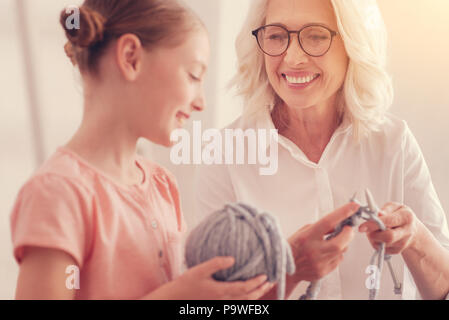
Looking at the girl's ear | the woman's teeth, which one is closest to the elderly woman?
the woman's teeth

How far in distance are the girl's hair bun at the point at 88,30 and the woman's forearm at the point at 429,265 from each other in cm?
59

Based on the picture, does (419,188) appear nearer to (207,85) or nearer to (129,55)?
(207,85)

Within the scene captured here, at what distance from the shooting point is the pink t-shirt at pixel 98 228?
62cm

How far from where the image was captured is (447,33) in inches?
36.5

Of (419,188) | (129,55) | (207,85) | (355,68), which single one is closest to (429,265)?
(419,188)

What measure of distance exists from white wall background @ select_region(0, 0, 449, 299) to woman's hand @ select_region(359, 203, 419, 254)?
147mm

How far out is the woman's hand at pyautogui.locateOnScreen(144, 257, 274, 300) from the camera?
25.6 inches

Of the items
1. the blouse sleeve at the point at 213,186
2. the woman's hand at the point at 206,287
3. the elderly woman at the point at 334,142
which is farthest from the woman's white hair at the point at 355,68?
the woman's hand at the point at 206,287

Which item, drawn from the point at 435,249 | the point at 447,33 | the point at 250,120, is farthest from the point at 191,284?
the point at 447,33

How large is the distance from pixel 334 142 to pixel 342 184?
7 centimetres

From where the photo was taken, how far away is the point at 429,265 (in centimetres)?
89

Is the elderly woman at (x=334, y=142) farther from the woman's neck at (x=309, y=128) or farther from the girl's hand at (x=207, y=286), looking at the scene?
the girl's hand at (x=207, y=286)

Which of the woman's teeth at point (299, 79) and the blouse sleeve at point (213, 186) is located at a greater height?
the woman's teeth at point (299, 79)

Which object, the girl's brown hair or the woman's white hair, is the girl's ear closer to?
the girl's brown hair
